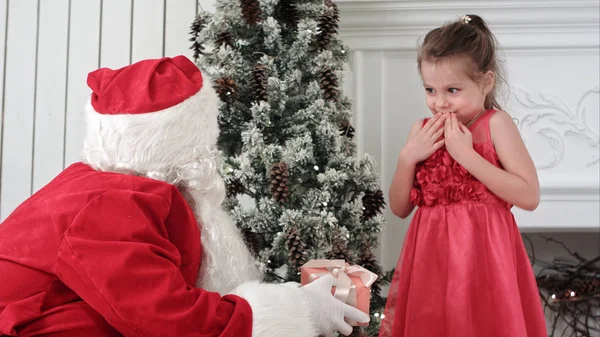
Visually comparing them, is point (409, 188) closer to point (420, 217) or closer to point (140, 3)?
point (420, 217)

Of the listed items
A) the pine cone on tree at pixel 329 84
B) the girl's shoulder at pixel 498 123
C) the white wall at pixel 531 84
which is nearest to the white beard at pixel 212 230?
the pine cone on tree at pixel 329 84

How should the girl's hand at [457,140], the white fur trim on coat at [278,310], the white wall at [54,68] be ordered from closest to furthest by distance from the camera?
1. the white fur trim on coat at [278,310]
2. the girl's hand at [457,140]
3. the white wall at [54,68]

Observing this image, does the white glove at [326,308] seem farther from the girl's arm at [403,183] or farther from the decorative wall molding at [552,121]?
the decorative wall molding at [552,121]

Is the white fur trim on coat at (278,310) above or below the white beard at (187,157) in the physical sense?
below

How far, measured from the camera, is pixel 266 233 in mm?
1576

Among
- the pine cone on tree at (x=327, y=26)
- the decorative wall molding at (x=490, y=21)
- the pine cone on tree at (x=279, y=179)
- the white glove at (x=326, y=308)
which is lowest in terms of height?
the white glove at (x=326, y=308)

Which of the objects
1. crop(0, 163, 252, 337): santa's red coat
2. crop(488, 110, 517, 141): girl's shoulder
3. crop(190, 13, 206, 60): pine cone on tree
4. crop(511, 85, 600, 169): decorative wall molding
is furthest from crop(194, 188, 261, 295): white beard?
crop(511, 85, 600, 169): decorative wall molding

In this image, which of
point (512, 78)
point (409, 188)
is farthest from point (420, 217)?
point (512, 78)

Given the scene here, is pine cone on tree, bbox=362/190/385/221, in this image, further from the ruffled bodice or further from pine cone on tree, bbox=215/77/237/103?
pine cone on tree, bbox=215/77/237/103

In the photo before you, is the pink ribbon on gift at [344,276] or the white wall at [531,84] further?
the white wall at [531,84]

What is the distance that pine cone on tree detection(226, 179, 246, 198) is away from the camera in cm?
155

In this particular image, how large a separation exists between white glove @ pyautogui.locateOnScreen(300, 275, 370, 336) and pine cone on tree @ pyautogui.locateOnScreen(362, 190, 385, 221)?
1.17ft

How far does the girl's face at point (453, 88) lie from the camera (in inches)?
58.0

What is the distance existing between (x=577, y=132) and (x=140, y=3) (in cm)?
161
